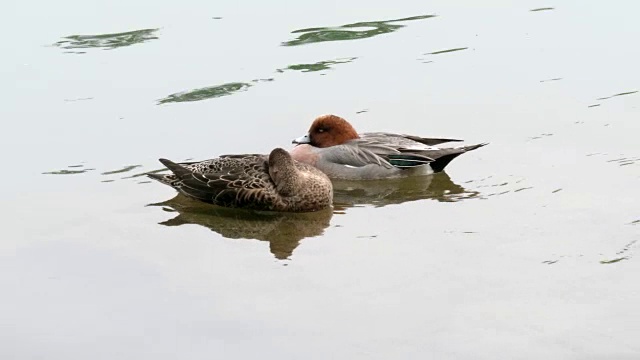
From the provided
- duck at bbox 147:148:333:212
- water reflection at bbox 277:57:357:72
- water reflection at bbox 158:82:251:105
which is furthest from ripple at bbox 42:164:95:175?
water reflection at bbox 277:57:357:72

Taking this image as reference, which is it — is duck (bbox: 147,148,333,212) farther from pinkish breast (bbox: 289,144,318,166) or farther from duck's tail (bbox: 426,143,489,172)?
duck's tail (bbox: 426,143,489,172)

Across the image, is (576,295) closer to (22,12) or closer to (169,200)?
(169,200)

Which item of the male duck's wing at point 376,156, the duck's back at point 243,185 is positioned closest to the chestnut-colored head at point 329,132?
the male duck's wing at point 376,156

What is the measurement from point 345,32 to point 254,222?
5.07 meters

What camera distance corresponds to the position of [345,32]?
46.0ft

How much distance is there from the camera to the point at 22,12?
49.9ft

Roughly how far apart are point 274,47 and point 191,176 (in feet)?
13.3

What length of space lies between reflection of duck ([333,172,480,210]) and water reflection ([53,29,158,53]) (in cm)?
432

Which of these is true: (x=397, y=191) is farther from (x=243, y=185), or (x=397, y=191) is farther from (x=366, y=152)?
(x=243, y=185)

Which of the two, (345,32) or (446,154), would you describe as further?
(345,32)

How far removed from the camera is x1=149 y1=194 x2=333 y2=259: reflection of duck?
29.4ft

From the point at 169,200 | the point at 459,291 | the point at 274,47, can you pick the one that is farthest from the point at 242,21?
the point at 459,291

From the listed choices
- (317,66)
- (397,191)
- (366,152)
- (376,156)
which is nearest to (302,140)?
(366,152)

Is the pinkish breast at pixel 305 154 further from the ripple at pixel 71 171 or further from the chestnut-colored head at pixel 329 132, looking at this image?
the ripple at pixel 71 171
